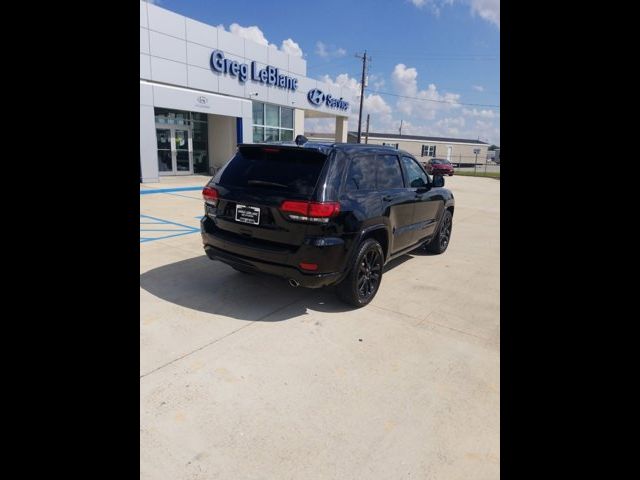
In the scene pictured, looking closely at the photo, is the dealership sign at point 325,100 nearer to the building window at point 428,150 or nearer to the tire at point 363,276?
the tire at point 363,276

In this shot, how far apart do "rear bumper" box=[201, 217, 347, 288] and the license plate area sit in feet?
0.79

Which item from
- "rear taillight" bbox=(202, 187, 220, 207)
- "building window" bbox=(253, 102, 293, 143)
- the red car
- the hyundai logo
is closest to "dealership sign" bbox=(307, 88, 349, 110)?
→ the hyundai logo

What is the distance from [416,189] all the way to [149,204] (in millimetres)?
8408

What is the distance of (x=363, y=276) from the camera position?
455cm

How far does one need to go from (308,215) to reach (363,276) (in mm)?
1073

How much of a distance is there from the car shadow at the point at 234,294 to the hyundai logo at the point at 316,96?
2284cm

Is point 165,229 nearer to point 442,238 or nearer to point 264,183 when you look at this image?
point 264,183

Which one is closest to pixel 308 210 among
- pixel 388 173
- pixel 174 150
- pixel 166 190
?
pixel 388 173

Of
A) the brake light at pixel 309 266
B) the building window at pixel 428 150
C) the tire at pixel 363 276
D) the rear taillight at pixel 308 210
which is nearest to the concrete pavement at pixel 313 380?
the tire at pixel 363 276

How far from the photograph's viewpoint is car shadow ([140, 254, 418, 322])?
14.4 feet

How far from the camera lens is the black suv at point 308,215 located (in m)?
3.97

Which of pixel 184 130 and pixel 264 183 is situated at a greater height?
pixel 184 130
